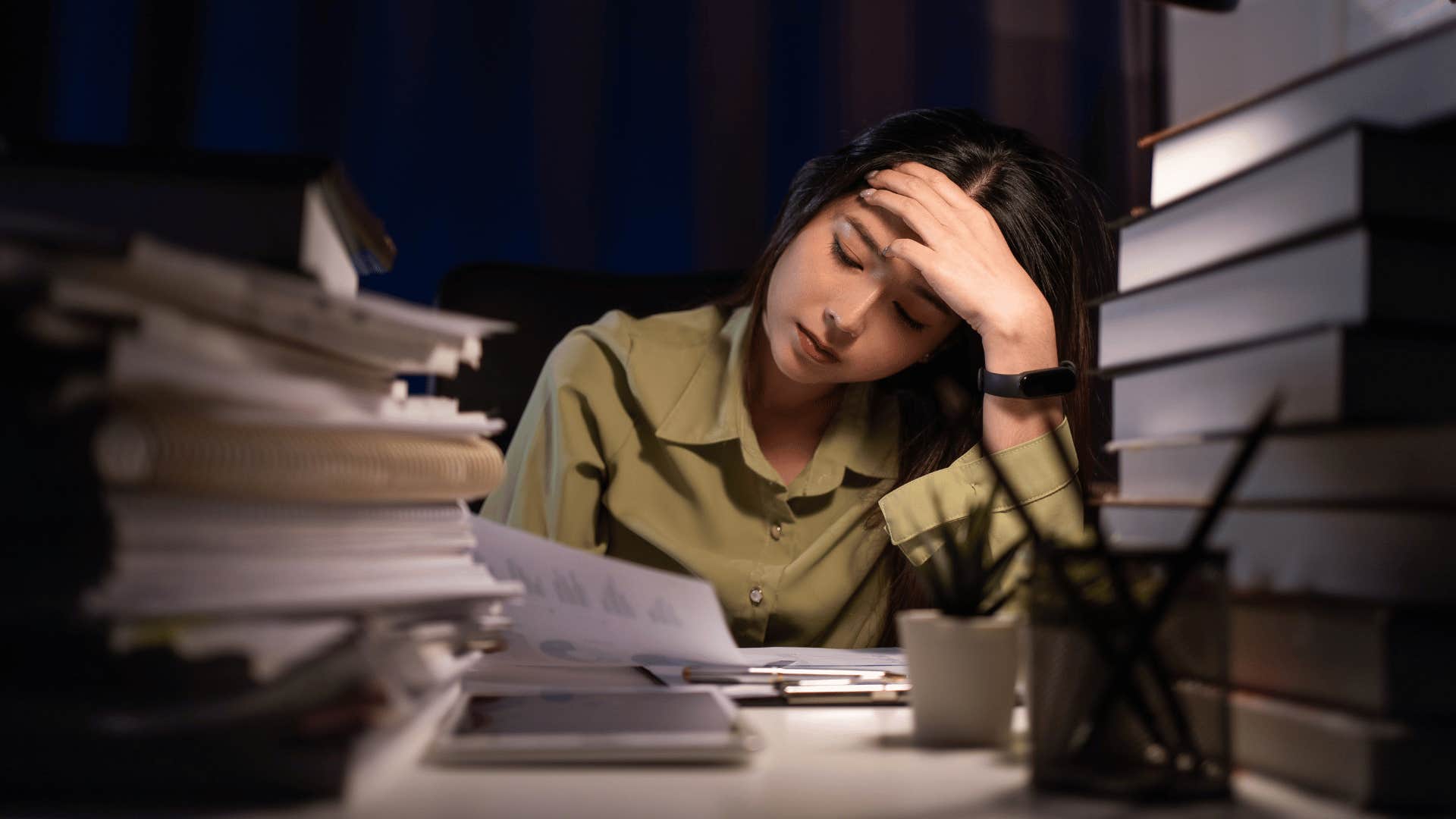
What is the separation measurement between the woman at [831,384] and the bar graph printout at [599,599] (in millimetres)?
573

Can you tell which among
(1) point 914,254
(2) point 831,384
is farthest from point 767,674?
(2) point 831,384

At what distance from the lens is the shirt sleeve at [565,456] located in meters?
1.37

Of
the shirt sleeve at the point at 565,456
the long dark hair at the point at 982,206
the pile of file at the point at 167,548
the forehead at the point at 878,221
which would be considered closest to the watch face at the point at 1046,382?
the long dark hair at the point at 982,206

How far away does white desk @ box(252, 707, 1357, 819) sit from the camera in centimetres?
37

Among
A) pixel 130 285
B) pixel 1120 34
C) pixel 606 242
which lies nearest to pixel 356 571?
pixel 130 285

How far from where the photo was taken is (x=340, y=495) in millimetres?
452

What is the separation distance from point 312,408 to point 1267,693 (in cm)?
38

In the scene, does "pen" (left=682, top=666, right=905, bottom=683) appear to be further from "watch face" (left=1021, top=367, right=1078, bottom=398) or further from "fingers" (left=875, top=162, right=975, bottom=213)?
"fingers" (left=875, top=162, right=975, bottom=213)

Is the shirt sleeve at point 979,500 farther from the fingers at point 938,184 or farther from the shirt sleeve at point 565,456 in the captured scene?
the shirt sleeve at point 565,456

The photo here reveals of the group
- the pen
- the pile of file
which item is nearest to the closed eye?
the pen

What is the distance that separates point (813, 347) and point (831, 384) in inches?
12.7

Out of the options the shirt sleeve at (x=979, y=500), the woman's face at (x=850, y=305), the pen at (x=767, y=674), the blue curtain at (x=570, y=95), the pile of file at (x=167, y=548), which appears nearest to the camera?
the pile of file at (x=167, y=548)

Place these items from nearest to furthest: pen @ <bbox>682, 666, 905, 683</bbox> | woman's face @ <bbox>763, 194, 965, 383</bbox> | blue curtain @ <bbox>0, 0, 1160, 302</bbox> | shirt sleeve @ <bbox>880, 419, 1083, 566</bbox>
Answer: pen @ <bbox>682, 666, 905, 683</bbox> < shirt sleeve @ <bbox>880, 419, 1083, 566</bbox> < woman's face @ <bbox>763, 194, 965, 383</bbox> < blue curtain @ <bbox>0, 0, 1160, 302</bbox>

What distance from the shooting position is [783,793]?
0.40 meters
